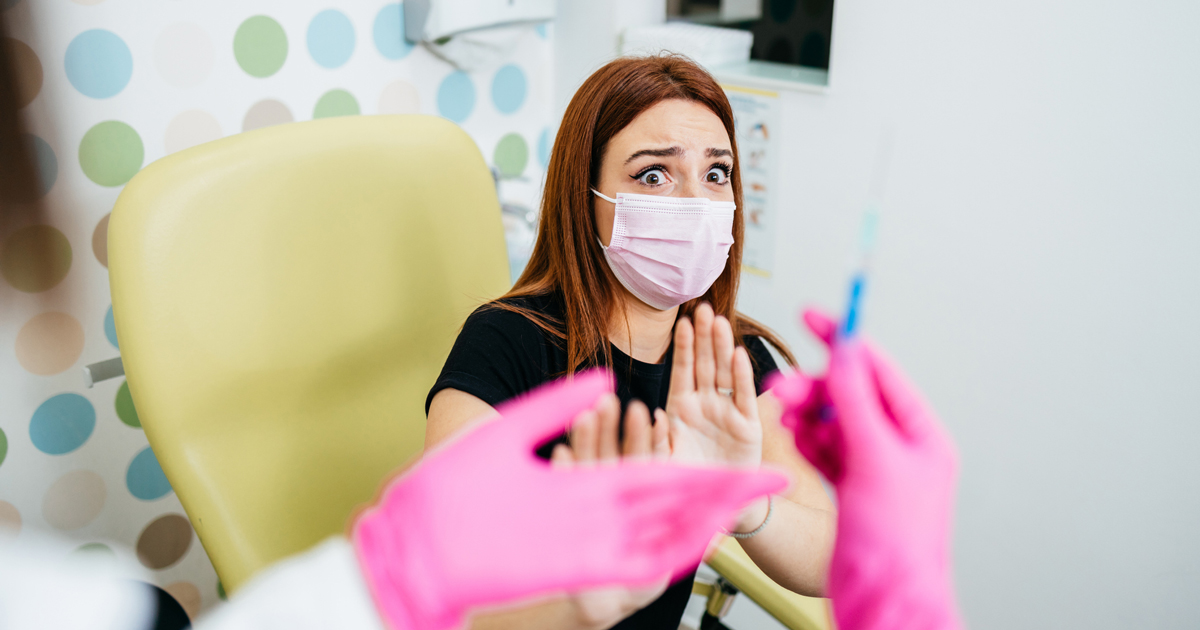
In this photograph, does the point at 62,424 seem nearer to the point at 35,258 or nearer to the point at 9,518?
the point at 9,518

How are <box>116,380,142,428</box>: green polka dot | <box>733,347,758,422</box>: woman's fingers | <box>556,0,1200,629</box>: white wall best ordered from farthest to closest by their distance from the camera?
<box>116,380,142,428</box>: green polka dot → <box>556,0,1200,629</box>: white wall → <box>733,347,758,422</box>: woman's fingers

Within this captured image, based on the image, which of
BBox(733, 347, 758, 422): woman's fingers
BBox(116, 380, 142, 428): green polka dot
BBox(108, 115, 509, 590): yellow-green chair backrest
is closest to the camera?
BBox(733, 347, 758, 422): woman's fingers

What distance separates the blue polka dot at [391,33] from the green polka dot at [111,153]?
1.59ft

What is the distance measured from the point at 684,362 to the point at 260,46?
3.32ft

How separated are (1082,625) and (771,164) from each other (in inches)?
40.0

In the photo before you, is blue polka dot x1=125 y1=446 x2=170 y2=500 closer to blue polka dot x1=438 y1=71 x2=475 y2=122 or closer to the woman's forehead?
blue polka dot x1=438 y1=71 x2=475 y2=122

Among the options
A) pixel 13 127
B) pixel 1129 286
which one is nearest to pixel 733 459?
pixel 1129 286

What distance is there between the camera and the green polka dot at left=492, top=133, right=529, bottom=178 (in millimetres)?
1833

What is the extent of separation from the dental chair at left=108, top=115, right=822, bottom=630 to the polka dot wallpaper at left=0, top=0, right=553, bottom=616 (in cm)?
41

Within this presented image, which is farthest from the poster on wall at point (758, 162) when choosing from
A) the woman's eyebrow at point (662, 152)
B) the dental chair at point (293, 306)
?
the dental chair at point (293, 306)

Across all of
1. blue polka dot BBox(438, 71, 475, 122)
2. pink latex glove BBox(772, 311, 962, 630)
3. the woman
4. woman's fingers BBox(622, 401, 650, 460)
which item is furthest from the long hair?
blue polka dot BBox(438, 71, 475, 122)

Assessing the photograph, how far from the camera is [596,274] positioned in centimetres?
112

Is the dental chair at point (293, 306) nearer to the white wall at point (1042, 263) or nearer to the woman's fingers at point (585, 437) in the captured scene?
the woman's fingers at point (585, 437)

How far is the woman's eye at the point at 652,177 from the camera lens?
3.48 feet
